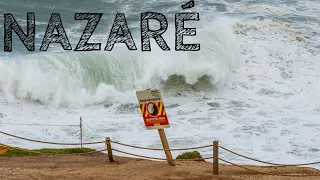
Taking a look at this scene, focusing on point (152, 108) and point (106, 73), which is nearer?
point (152, 108)

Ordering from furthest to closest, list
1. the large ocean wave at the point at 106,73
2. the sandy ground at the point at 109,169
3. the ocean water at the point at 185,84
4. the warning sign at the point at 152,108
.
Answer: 1. the large ocean wave at the point at 106,73
2. the ocean water at the point at 185,84
3. the warning sign at the point at 152,108
4. the sandy ground at the point at 109,169

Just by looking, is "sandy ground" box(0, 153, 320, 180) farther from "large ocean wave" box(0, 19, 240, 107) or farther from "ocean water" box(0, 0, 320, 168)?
"large ocean wave" box(0, 19, 240, 107)

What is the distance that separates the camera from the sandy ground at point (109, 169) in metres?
9.95

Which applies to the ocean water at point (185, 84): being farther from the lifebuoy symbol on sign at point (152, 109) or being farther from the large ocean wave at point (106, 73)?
the lifebuoy symbol on sign at point (152, 109)

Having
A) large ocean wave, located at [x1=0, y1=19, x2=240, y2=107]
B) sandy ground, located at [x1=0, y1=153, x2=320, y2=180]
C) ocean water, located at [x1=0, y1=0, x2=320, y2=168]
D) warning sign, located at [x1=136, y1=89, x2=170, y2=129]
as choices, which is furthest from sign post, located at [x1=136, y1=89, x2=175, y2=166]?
large ocean wave, located at [x1=0, y1=19, x2=240, y2=107]

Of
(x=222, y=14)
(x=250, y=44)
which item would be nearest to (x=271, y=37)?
(x=250, y=44)

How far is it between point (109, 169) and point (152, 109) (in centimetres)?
131

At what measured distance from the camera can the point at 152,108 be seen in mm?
10781

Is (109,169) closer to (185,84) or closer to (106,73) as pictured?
(106,73)

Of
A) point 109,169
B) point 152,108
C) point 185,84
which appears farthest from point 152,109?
point 185,84

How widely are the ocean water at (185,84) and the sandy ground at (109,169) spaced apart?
8.77 ft

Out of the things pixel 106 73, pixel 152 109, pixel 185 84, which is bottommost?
pixel 185 84

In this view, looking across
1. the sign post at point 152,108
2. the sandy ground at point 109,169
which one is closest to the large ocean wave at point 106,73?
the sandy ground at point 109,169

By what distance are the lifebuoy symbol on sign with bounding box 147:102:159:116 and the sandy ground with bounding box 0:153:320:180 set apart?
98 cm
